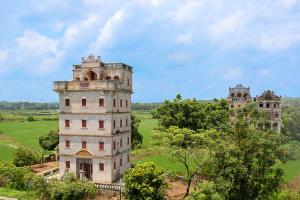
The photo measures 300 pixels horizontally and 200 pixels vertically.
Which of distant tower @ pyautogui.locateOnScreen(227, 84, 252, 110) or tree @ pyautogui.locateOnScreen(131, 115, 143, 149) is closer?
tree @ pyautogui.locateOnScreen(131, 115, 143, 149)

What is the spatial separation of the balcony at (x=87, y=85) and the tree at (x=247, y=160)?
14.6m

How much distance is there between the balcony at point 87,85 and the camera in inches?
1612

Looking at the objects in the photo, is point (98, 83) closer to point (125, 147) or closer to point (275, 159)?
point (125, 147)

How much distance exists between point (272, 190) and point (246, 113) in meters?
6.41

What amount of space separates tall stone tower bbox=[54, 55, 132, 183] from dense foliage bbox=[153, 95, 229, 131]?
22442 millimetres

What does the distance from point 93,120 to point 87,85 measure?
390 cm

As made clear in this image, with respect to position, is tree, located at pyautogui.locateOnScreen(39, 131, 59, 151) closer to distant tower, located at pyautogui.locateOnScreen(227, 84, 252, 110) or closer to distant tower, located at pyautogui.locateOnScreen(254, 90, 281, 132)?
distant tower, located at pyautogui.locateOnScreen(227, 84, 252, 110)

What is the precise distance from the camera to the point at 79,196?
109 ft

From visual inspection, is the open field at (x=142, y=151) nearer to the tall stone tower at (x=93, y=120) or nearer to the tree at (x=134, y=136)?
the tree at (x=134, y=136)

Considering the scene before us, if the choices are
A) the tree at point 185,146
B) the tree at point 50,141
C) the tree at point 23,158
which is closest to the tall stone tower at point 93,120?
the tree at point 185,146

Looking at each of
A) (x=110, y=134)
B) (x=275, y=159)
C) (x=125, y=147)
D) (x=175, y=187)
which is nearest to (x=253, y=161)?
(x=275, y=159)

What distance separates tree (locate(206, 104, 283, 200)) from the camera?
29188mm

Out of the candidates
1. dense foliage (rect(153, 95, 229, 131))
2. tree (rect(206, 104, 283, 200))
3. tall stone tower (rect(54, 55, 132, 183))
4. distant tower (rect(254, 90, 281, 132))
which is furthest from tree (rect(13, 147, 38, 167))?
distant tower (rect(254, 90, 281, 132))

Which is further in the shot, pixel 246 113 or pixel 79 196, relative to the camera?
pixel 79 196
